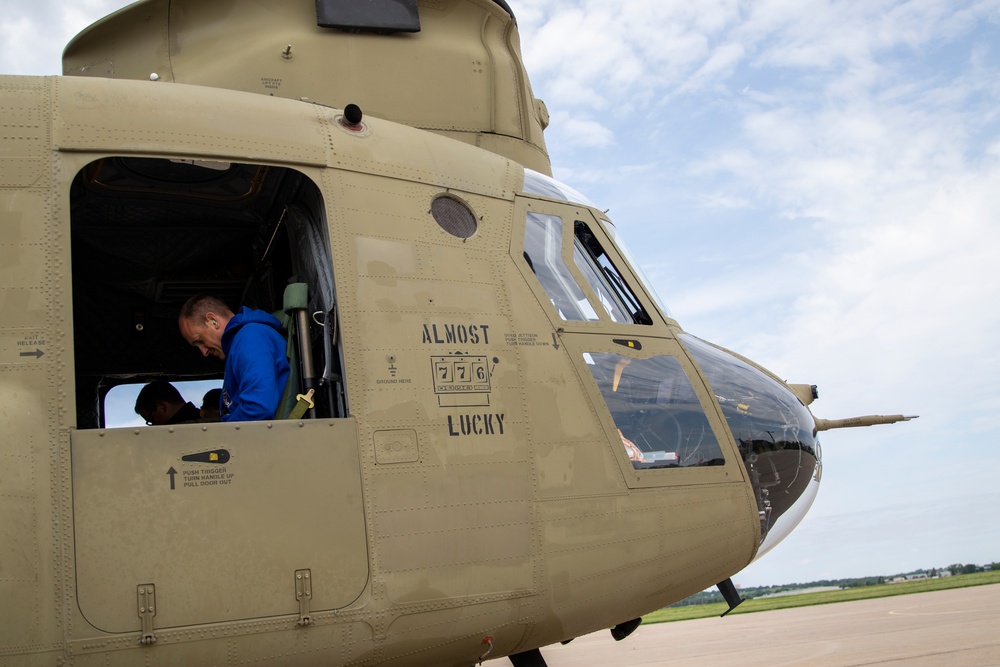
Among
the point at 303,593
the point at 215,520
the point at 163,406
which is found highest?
the point at 163,406

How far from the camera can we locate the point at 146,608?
3713mm

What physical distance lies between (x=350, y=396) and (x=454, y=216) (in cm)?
122

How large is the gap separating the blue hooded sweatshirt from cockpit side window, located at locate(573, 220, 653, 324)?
181cm

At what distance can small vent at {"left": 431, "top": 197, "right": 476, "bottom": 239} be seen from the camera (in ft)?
16.3

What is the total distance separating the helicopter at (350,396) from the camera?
378cm

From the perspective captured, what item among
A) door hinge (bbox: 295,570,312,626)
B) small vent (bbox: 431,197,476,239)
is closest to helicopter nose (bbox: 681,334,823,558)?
small vent (bbox: 431,197,476,239)

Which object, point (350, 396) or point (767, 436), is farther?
point (767, 436)

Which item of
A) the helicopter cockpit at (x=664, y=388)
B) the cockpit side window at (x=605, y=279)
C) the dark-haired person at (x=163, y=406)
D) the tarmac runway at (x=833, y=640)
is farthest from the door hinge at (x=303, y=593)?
the tarmac runway at (x=833, y=640)

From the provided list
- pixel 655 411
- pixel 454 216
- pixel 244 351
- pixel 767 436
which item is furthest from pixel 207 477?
pixel 767 436

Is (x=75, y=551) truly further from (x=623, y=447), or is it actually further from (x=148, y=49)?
(x=148, y=49)

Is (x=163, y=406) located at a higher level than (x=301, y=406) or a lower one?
higher

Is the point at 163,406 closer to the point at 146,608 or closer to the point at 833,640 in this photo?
the point at 146,608

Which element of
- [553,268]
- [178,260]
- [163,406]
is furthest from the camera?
[163,406]

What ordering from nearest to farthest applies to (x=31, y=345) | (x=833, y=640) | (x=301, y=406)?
(x=31, y=345)
(x=301, y=406)
(x=833, y=640)
